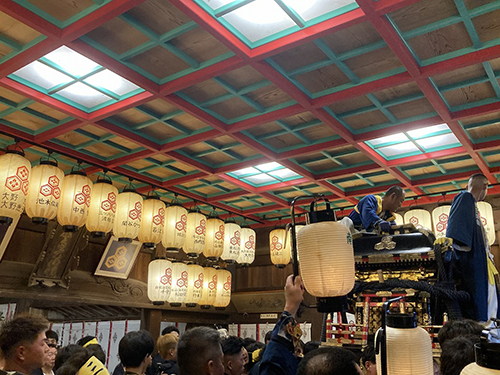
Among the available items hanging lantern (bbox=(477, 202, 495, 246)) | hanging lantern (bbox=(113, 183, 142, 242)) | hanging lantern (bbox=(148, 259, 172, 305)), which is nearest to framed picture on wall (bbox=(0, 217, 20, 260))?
hanging lantern (bbox=(113, 183, 142, 242))

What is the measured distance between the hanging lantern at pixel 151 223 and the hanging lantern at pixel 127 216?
30 cm

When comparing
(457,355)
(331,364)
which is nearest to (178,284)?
(457,355)

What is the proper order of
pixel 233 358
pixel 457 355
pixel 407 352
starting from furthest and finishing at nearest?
pixel 233 358 < pixel 457 355 < pixel 407 352

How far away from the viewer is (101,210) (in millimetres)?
Answer: 8141

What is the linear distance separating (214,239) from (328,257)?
781 cm

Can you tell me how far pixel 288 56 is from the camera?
5750 mm

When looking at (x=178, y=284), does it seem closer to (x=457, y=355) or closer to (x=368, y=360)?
(x=368, y=360)

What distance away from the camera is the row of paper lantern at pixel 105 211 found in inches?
272

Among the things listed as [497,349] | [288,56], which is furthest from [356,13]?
[497,349]

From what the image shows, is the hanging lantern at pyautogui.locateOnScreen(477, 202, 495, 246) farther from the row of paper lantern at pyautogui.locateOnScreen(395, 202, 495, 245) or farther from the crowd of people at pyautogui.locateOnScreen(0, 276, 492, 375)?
the crowd of people at pyautogui.locateOnScreen(0, 276, 492, 375)

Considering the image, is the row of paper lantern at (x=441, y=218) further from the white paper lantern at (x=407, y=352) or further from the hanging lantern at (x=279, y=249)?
the white paper lantern at (x=407, y=352)

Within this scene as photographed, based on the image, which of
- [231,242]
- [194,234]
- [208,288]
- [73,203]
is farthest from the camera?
[208,288]

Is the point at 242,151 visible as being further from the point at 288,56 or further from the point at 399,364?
the point at 399,364

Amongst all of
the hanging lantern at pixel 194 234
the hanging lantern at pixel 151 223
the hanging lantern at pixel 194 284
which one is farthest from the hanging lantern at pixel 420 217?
the hanging lantern at pixel 151 223
